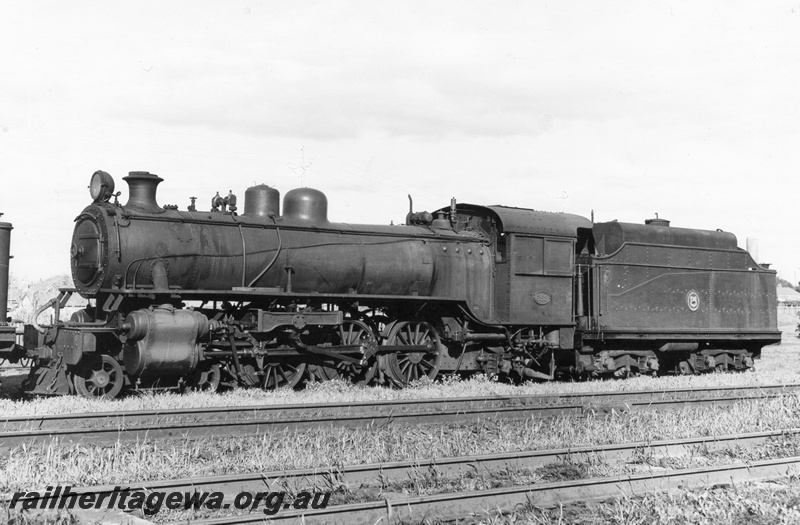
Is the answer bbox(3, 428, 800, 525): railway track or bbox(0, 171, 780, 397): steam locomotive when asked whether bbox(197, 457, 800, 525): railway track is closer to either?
bbox(3, 428, 800, 525): railway track

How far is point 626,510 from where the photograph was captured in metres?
5.36

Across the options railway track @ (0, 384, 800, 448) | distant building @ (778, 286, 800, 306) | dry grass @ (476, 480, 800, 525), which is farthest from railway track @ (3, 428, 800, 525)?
distant building @ (778, 286, 800, 306)

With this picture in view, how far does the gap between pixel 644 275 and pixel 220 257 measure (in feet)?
26.0

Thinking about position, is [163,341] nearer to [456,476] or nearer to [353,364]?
[353,364]

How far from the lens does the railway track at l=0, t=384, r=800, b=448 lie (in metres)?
7.33

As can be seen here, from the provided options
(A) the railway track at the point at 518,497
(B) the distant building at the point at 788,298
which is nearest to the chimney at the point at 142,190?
(A) the railway track at the point at 518,497

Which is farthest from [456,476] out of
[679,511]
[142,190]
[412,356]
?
[142,190]

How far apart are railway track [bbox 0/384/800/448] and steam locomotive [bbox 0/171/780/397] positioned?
167 centimetres

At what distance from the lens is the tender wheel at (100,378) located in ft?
34.1

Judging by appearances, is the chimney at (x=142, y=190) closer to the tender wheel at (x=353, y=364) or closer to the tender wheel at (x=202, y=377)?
the tender wheel at (x=202, y=377)

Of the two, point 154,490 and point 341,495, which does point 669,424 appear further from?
point 154,490

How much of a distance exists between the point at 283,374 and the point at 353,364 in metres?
1.16

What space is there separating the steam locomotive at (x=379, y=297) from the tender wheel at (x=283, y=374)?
4 centimetres

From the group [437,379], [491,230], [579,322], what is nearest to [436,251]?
[491,230]
